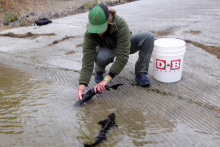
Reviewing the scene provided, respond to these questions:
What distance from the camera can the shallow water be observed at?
1.81 m

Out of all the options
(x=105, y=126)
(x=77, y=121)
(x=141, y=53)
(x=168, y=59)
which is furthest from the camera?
(x=141, y=53)

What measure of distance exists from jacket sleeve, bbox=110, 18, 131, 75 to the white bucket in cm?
44

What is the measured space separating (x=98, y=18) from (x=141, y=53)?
0.81 m

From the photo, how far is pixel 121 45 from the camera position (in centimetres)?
228

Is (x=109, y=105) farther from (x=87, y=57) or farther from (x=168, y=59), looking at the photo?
(x=168, y=59)

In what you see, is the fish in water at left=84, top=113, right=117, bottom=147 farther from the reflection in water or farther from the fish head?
the reflection in water

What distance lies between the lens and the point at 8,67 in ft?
11.4

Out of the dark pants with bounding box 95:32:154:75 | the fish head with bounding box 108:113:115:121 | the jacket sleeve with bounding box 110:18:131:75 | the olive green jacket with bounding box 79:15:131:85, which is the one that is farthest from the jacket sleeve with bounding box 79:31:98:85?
the fish head with bounding box 108:113:115:121

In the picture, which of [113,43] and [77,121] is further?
[113,43]

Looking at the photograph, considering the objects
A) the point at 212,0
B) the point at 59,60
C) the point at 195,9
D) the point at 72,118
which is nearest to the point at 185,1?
the point at 212,0

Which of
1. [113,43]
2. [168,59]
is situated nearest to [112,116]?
[113,43]

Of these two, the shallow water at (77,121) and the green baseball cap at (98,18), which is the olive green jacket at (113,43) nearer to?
the green baseball cap at (98,18)

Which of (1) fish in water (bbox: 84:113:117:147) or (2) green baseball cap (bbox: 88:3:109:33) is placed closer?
(1) fish in water (bbox: 84:113:117:147)

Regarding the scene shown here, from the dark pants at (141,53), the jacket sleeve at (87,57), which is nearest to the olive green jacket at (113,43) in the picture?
the jacket sleeve at (87,57)
